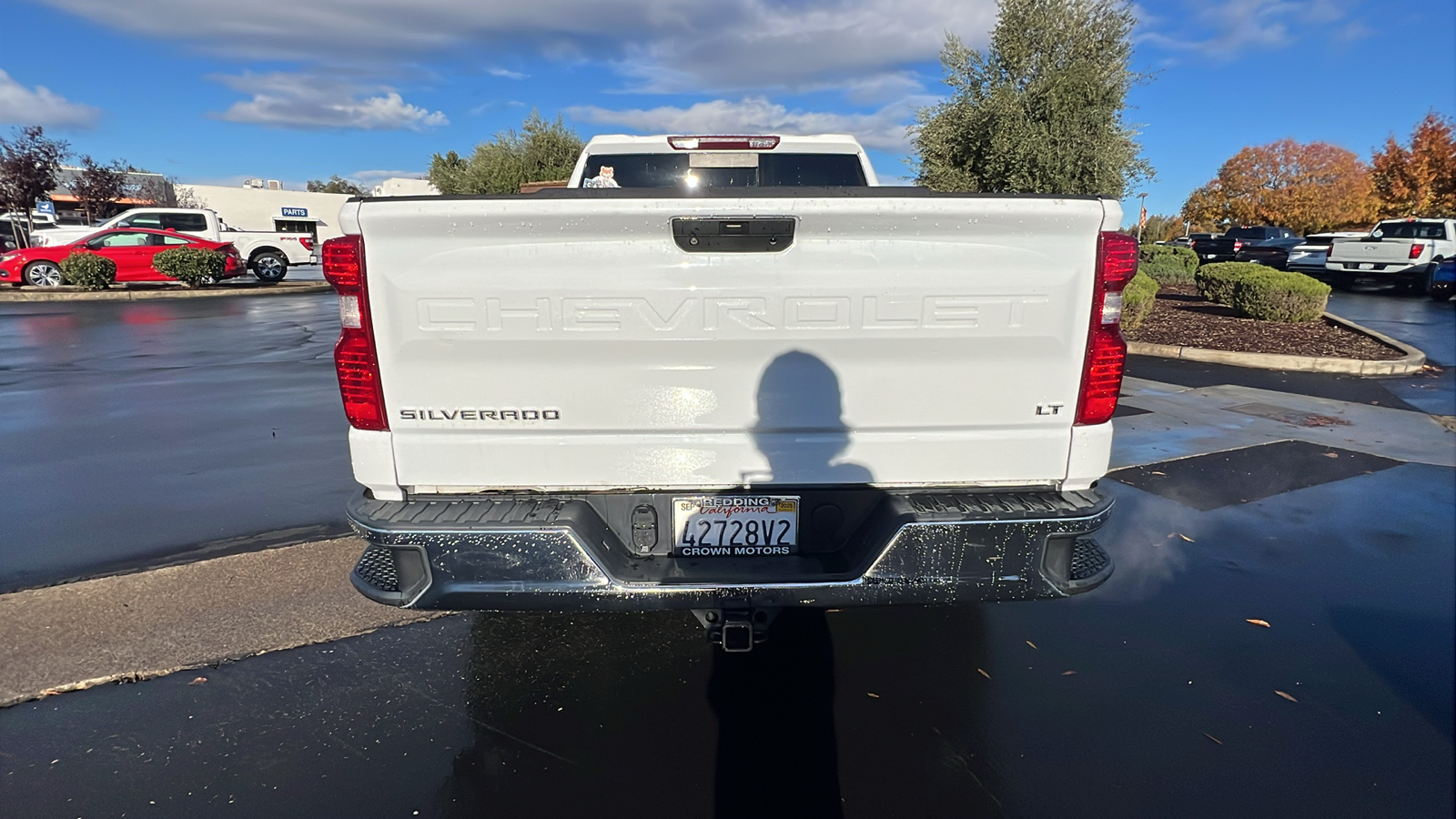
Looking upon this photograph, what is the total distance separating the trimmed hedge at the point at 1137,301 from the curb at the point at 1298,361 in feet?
2.68

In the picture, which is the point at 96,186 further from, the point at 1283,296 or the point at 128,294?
the point at 1283,296

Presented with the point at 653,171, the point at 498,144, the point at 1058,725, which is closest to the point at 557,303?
the point at 1058,725

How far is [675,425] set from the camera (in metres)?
2.59

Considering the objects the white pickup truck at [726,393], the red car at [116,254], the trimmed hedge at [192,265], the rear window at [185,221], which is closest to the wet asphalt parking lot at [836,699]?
the white pickup truck at [726,393]

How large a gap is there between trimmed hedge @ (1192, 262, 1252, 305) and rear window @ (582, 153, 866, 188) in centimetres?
1132

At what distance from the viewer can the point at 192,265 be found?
68.5 ft

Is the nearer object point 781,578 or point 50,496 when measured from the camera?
point 781,578

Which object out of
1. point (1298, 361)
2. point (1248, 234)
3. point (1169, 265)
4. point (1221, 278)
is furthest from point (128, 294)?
point (1248, 234)

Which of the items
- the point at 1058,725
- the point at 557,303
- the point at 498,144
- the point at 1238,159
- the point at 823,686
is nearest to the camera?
the point at 557,303

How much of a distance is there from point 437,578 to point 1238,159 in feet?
232

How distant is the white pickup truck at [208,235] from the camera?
22250mm

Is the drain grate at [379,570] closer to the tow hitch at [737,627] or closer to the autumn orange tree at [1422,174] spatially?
the tow hitch at [737,627]

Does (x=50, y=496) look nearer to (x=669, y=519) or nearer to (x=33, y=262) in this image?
(x=669, y=519)

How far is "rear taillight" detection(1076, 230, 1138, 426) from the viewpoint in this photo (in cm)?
254
